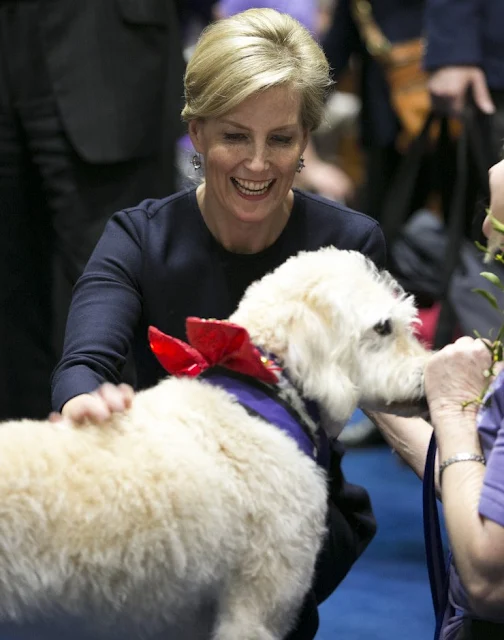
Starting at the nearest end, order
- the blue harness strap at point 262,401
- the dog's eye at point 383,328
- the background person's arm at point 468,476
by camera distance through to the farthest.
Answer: the background person's arm at point 468,476, the blue harness strap at point 262,401, the dog's eye at point 383,328

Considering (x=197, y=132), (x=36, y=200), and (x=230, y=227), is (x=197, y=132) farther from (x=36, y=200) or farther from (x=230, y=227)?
(x=36, y=200)

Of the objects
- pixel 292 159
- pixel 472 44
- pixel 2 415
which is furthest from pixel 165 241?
pixel 472 44

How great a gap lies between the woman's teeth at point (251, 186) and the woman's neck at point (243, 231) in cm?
9

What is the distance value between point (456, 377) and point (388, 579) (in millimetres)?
1434

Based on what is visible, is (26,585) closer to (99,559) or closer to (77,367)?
(99,559)

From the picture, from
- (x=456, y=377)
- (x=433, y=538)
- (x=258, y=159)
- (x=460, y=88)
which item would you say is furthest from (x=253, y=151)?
(x=460, y=88)

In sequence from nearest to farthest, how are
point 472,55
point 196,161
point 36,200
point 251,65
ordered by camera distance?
point 251,65 → point 196,161 → point 36,200 → point 472,55

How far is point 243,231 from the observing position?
95.3 inches

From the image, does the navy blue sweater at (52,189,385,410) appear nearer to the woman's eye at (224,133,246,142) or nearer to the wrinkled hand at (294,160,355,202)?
the woman's eye at (224,133,246,142)

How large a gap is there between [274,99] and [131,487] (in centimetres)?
88

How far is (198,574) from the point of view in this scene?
181 cm

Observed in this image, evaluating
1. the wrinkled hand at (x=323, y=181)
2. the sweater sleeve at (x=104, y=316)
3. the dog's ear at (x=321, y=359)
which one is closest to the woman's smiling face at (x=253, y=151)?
the sweater sleeve at (x=104, y=316)

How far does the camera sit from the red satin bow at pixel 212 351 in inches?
74.7

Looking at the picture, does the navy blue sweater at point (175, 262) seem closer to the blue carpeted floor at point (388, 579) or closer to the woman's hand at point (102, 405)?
the woman's hand at point (102, 405)
